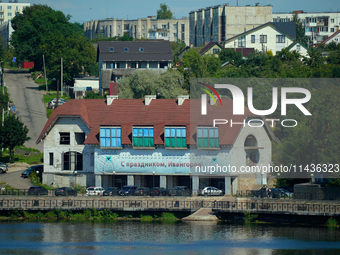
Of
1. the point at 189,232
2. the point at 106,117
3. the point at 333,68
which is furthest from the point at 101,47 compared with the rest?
the point at 189,232

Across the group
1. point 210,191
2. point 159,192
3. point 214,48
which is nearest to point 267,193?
point 210,191

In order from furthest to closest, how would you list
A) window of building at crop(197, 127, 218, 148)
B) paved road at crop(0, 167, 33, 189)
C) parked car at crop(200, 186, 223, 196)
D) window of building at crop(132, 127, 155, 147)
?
paved road at crop(0, 167, 33, 189) → window of building at crop(132, 127, 155, 147) → window of building at crop(197, 127, 218, 148) → parked car at crop(200, 186, 223, 196)

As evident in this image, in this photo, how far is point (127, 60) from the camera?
128 m

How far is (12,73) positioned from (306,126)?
10460cm

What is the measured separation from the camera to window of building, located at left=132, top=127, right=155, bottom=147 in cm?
7212

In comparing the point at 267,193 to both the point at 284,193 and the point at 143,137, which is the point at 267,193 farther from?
the point at 143,137

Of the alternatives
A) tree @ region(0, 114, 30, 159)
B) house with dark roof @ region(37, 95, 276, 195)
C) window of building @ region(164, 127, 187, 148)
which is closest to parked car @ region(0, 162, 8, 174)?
tree @ region(0, 114, 30, 159)

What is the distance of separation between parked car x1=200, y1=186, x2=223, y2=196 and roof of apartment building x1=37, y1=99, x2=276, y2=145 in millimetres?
5406

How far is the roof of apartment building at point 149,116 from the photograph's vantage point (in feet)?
236

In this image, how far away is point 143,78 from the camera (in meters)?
95.7

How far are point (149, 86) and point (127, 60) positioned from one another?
33943 millimetres

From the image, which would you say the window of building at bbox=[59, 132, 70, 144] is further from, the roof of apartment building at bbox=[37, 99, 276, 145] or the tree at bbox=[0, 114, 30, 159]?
the tree at bbox=[0, 114, 30, 159]

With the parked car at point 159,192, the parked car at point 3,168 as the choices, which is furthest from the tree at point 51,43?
the parked car at point 159,192

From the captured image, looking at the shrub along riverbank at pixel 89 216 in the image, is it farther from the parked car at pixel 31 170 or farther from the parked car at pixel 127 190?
the parked car at pixel 31 170
